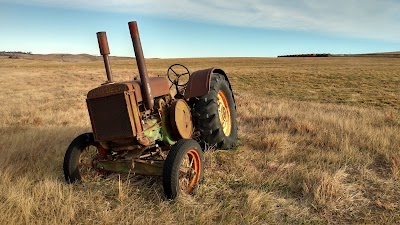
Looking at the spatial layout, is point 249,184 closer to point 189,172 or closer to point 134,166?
point 189,172

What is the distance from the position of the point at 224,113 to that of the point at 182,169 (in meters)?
2.16

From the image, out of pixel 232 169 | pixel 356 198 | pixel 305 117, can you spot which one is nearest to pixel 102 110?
pixel 232 169

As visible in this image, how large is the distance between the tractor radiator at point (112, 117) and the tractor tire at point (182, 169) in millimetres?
551

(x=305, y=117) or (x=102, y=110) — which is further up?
(x=102, y=110)

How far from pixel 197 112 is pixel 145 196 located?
1517 millimetres

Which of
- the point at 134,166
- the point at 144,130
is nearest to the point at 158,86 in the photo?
the point at 144,130

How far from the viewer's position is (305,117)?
25.8 feet

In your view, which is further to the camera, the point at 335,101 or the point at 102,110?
the point at 335,101

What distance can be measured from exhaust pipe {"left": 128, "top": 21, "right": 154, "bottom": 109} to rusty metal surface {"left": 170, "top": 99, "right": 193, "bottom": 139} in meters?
0.35

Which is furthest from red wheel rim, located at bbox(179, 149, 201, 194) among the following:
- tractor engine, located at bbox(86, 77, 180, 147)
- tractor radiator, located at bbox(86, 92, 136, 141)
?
tractor radiator, located at bbox(86, 92, 136, 141)

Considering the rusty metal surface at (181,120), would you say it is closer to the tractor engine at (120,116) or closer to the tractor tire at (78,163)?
the tractor engine at (120,116)

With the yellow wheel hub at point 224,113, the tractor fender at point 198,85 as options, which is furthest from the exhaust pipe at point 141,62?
the yellow wheel hub at point 224,113

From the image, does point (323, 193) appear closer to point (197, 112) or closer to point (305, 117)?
point (197, 112)

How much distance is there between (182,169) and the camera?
3.90 m
